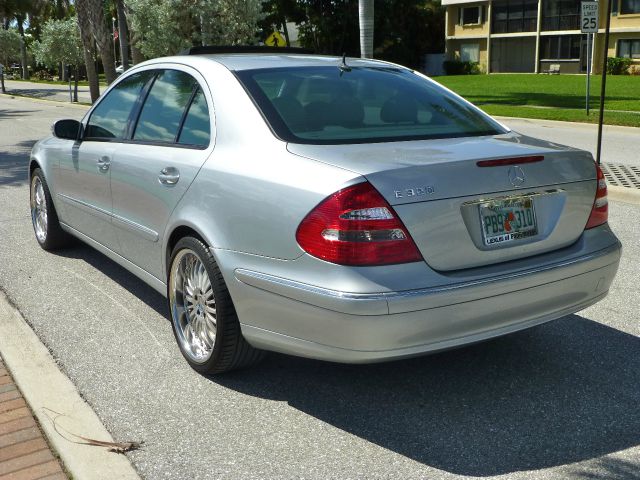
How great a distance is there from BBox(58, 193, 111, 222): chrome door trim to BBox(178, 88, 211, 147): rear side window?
42.6 inches

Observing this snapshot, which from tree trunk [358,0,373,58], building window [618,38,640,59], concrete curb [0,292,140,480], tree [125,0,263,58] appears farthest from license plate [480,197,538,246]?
building window [618,38,640,59]

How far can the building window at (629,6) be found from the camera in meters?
51.7

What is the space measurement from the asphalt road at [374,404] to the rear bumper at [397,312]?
1.35 ft

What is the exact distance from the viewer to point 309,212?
3.39 meters

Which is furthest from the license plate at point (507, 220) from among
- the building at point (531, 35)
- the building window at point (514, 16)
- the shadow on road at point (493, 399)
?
the building window at point (514, 16)

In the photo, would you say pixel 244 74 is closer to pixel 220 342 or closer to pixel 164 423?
pixel 220 342

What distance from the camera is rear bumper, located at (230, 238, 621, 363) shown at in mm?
3293

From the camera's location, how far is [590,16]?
611 inches

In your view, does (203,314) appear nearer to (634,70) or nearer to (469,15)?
(634,70)

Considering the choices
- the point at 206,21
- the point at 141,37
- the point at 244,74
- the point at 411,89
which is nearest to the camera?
the point at 244,74

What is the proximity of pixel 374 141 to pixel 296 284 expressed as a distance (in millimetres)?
900

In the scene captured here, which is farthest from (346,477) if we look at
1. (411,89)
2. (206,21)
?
(206,21)

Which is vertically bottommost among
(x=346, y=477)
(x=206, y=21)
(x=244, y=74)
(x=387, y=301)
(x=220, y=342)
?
(x=346, y=477)

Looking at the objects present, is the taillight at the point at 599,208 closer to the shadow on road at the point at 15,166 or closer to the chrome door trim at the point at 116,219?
the chrome door trim at the point at 116,219
